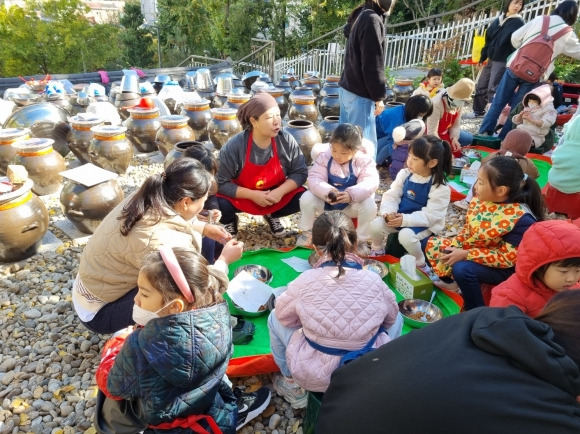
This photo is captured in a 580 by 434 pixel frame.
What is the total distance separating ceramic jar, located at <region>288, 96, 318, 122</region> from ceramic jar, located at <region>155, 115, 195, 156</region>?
6.92ft

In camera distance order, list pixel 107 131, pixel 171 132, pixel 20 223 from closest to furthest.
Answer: pixel 20 223
pixel 107 131
pixel 171 132

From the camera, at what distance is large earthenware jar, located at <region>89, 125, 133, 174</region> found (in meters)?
4.93

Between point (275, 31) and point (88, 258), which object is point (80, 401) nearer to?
point (88, 258)

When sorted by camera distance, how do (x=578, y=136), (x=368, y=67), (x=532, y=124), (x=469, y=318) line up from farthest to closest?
(x=532, y=124)
(x=368, y=67)
(x=578, y=136)
(x=469, y=318)

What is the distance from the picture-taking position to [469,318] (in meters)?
1.16

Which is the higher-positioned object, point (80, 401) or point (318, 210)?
point (318, 210)

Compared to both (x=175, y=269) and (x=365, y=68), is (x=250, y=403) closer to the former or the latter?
(x=175, y=269)

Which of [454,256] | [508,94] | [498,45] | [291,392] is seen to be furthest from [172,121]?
[498,45]

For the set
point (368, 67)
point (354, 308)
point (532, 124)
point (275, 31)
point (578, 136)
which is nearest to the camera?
point (354, 308)

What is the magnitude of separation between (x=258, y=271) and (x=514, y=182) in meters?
1.84

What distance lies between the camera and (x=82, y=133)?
5.38m

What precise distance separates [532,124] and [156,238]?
17.0 feet

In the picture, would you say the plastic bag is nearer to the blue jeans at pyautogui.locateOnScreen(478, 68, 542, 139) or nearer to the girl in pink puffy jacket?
the blue jeans at pyautogui.locateOnScreen(478, 68, 542, 139)

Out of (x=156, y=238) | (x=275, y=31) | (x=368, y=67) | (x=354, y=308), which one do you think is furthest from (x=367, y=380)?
(x=275, y=31)
